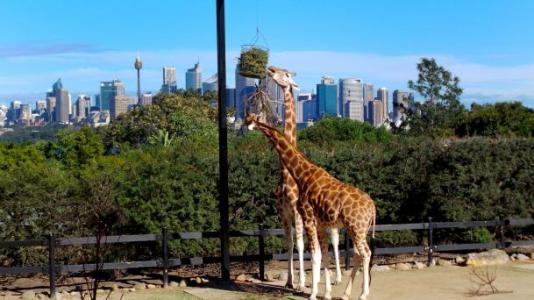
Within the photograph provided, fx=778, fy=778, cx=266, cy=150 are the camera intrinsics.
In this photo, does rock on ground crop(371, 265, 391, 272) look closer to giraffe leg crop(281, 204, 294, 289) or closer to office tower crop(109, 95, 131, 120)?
giraffe leg crop(281, 204, 294, 289)

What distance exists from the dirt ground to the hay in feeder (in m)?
3.63

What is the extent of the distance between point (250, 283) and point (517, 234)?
811cm

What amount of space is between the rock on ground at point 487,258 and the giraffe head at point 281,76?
5.69 m

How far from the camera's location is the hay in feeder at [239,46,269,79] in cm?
1298

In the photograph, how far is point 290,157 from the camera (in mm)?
12477

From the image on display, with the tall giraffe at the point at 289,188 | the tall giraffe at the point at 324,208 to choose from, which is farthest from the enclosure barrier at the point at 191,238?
the tall giraffe at the point at 289,188

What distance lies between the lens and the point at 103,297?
1270cm

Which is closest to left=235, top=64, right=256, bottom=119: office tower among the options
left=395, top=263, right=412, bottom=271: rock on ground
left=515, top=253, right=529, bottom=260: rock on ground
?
left=395, top=263, right=412, bottom=271: rock on ground

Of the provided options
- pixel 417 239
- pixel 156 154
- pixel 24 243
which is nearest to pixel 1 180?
pixel 24 243

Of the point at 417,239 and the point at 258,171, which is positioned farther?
the point at 417,239

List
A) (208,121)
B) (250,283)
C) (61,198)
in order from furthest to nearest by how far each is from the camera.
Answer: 1. (208,121)
2. (61,198)
3. (250,283)

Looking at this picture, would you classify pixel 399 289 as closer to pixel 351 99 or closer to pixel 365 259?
pixel 365 259

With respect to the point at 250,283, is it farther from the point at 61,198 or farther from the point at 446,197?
the point at 446,197

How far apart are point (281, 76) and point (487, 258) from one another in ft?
20.7
